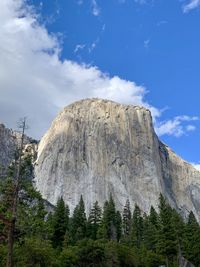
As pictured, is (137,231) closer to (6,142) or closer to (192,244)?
(192,244)

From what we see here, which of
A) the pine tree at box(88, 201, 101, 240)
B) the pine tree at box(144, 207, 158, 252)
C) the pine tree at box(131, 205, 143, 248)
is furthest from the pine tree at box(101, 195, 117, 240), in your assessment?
the pine tree at box(144, 207, 158, 252)

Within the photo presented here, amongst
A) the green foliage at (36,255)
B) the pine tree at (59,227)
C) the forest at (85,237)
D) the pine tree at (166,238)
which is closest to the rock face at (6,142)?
the forest at (85,237)

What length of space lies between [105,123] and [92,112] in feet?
20.1

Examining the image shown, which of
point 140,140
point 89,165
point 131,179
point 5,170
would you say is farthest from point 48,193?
point 5,170

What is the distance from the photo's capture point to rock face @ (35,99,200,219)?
388 ft

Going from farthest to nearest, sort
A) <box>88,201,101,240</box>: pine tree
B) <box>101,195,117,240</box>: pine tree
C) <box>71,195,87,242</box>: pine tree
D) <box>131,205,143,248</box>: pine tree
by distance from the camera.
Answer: <box>131,205,143,248</box>: pine tree < <box>101,195,117,240</box>: pine tree < <box>88,201,101,240</box>: pine tree < <box>71,195,87,242</box>: pine tree

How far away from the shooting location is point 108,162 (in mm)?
125812

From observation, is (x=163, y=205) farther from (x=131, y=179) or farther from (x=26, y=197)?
(x=131, y=179)

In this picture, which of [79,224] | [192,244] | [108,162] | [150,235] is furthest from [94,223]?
[108,162]

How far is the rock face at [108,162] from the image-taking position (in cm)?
11831

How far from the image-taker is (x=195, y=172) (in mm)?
151750

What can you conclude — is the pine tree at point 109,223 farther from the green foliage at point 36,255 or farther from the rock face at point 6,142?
the rock face at point 6,142

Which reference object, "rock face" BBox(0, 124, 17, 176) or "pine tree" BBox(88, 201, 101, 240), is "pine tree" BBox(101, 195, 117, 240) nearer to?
"pine tree" BBox(88, 201, 101, 240)

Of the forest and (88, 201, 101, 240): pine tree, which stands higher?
(88, 201, 101, 240): pine tree
